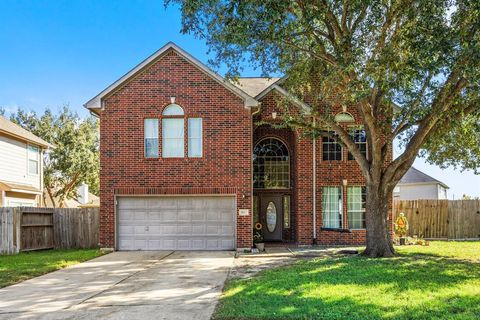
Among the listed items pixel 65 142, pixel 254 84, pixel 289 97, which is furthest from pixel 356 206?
pixel 65 142

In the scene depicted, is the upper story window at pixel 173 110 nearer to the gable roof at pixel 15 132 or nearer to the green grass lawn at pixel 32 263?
the green grass lawn at pixel 32 263

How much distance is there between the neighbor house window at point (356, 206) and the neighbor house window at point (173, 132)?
6.96m

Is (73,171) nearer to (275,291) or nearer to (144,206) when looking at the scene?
(144,206)

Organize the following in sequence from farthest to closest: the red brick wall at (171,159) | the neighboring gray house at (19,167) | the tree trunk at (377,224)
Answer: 1. the neighboring gray house at (19,167)
2. the red brick wall at (171,159)
3. the tree trunk at (377,224)

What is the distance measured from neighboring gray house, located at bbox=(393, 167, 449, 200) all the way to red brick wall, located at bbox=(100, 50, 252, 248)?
23.0 m

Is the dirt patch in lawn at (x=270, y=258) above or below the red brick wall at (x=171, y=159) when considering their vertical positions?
below

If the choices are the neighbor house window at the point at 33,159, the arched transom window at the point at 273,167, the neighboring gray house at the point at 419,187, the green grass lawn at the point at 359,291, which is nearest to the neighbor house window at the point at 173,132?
the arched transom window at the point at 273,167

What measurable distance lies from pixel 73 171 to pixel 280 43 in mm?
27021

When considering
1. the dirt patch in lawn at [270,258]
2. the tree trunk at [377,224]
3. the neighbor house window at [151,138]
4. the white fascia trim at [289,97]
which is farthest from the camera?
the neighbor house window at [151,138]

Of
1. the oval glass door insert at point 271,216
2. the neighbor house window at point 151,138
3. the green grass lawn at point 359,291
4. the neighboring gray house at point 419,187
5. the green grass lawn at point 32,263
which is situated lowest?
the green grass lawn at point 32,263

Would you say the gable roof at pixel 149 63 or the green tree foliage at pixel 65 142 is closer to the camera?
the gable roof at pixel 149 63

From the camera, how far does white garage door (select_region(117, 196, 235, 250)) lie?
54.7 feet

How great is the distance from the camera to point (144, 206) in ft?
55.5

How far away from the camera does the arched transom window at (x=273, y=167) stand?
64.3ft
